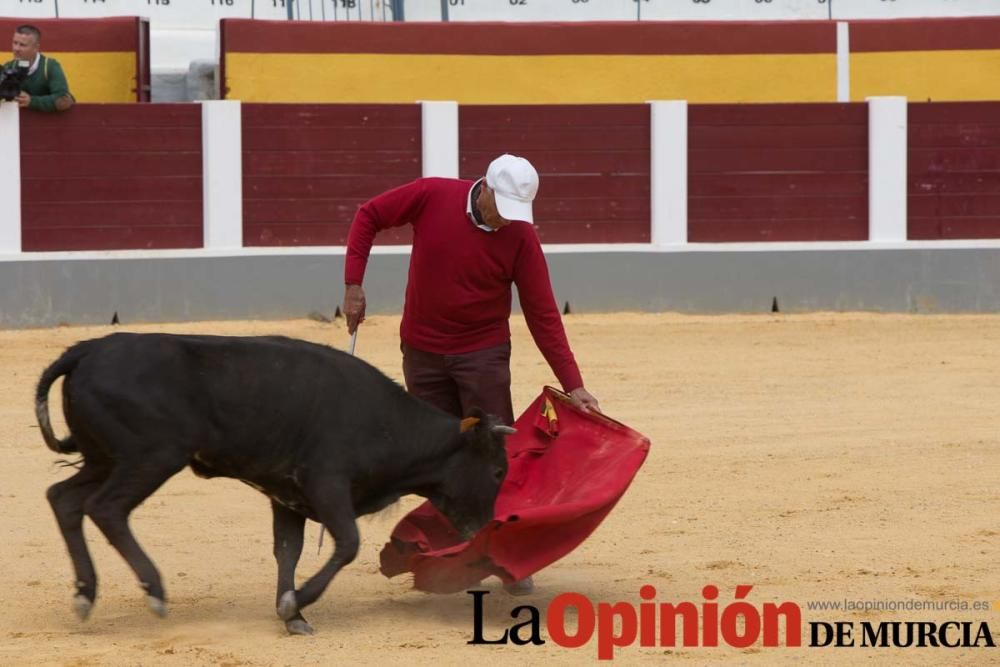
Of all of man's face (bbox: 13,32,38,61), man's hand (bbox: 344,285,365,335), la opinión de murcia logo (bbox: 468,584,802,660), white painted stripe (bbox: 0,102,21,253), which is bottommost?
la opinión de murcia logo (bbox: 468,584,802,660)

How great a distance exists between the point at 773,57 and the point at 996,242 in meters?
2.60

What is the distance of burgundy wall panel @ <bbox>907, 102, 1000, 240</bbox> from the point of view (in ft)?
40.9

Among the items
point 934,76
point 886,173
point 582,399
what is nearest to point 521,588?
point 582,399

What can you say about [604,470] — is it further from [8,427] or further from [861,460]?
[8,427]

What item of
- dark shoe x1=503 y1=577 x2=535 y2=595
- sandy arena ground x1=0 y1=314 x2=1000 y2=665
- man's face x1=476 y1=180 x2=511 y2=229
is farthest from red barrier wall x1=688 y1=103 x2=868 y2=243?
man's face x1=476 y1=180 x2=511 y2=229

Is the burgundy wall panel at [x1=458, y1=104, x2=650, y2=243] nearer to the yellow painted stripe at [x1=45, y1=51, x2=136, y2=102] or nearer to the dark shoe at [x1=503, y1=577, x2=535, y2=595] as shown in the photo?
the yellow painted stripe at [x1=45, y1=51, x2=136, y2=102]

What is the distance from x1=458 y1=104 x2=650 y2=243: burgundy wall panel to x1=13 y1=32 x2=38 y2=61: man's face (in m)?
2.84

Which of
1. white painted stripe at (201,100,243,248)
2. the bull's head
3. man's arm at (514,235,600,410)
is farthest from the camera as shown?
white painted stripe at (201,100,243,248)

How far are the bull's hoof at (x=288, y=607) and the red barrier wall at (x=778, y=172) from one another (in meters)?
7.88

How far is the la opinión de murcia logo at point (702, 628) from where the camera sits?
4699 mm

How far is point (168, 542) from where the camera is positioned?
237 inches

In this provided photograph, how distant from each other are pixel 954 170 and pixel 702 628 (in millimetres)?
8360

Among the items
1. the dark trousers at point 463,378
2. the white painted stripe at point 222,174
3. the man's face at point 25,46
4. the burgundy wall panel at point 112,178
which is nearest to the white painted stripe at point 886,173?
the white painted stripe at point 222,174

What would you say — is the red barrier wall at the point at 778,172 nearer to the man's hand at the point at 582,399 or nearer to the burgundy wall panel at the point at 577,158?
the burgundy wall panel at the point at 577,158
